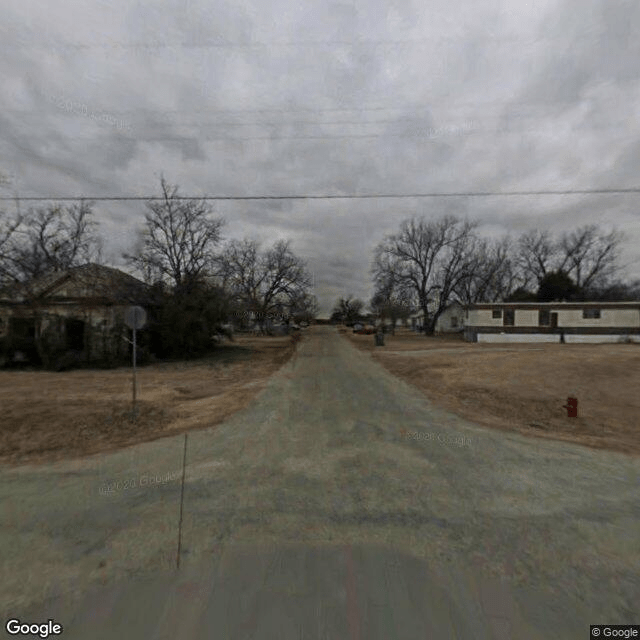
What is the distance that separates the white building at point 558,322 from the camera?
2878 cm

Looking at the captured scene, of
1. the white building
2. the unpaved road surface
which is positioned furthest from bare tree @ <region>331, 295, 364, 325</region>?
the unpaved road surface

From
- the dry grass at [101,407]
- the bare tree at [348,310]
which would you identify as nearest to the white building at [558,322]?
the dry grass at [101,407]

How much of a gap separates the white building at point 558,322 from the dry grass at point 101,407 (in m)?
25.2

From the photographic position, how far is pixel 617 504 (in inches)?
136

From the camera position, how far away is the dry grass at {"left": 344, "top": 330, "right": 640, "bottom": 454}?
627 centimetres

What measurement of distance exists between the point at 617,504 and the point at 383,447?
2785 millimetres

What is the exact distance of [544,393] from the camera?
941 cm

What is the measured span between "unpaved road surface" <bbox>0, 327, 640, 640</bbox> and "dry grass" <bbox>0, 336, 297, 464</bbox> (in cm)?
101

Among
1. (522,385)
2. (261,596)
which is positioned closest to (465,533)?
(261,596)

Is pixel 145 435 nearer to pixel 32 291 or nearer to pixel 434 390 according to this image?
pixel 434 390

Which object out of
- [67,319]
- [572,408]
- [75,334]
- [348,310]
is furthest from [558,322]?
[348,310]

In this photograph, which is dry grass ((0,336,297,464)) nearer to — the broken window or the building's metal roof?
the broken window

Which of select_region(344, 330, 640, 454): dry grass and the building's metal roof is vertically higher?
the building's metal roof

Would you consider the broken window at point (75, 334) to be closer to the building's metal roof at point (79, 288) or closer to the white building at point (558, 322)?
the building's metal roof at point (79, 288)
